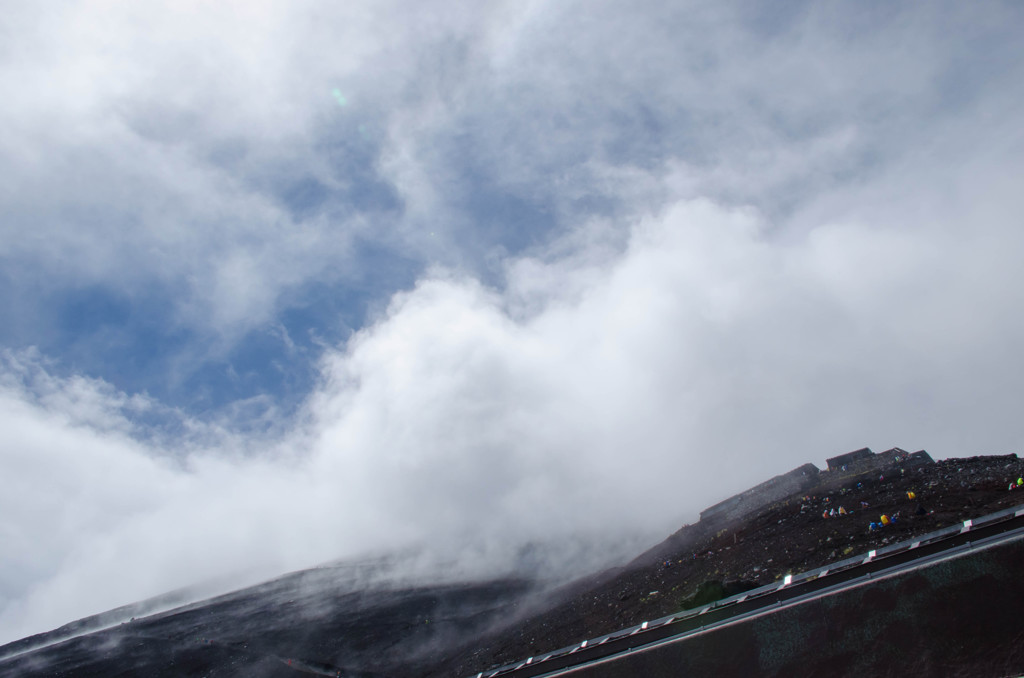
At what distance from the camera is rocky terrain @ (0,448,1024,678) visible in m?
16.1

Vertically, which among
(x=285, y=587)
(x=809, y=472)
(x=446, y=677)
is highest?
(x=285, y=587)

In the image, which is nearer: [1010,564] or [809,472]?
[1010,564]

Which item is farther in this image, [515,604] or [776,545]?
[515,604]

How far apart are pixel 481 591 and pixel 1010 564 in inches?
1220

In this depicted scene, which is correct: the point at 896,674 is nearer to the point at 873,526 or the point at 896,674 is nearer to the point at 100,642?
the point at 873,526

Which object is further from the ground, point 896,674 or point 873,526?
point 896,674

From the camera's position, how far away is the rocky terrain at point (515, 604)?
16.1m

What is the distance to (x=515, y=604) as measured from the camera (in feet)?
89.2

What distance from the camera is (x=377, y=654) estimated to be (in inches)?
961

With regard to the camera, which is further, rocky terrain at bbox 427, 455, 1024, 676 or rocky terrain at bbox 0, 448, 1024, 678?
rocky terrain at bbox 0, 448, 1024, 678

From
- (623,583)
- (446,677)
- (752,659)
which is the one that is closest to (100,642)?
(446,677)

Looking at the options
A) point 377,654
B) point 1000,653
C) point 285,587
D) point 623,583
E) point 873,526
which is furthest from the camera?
point 285,587

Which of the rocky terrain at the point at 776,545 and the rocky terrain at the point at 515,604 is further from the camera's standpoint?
the rocky terrain at the point at 515,604

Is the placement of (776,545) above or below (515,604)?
above
